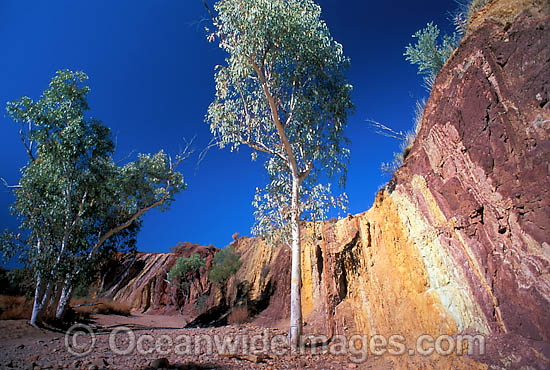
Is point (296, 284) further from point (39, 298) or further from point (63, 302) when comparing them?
point (63, 302)

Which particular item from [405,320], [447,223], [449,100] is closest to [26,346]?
[405,320]

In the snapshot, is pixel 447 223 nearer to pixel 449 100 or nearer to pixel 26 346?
pixel 449 100

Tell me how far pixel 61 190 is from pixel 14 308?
5.54m

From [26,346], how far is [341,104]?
11947 mm

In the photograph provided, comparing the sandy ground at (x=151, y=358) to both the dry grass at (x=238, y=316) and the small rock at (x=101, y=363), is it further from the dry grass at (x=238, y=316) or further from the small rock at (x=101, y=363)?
the dry grass at (x=238, y=316)

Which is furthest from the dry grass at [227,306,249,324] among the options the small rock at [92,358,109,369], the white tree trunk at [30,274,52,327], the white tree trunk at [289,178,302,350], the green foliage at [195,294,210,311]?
the small rock at [92,358,109,369]

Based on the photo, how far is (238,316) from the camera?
15852mm

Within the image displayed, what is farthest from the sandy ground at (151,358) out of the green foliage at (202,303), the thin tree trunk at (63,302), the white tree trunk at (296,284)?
the green foliage at (202,303)

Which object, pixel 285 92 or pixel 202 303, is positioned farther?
pixel 202 303

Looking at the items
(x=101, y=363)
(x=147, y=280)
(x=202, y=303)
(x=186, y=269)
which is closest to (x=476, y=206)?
(x=101, y=363)

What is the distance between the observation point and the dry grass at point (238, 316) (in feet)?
51.0

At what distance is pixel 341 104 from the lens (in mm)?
10273

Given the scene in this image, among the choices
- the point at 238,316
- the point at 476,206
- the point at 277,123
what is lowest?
the point at 238,316

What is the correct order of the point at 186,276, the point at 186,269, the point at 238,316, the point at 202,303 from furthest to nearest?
the point at 186,276, the point at 186,269, the point at 202,303, the point at 238,316
